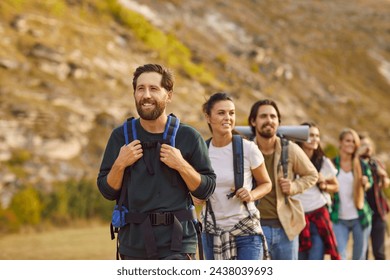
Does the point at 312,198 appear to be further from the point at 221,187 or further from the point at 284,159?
the point at 221,187

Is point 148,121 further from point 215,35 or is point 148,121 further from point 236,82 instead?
point 215,35

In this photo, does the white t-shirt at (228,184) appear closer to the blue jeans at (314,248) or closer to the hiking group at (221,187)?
the hiking group at (221,187)

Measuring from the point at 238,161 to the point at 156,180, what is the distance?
1572mm

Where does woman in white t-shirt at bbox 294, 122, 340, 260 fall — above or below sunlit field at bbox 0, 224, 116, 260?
below

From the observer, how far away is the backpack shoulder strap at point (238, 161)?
513 centimetres

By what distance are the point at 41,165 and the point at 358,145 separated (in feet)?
58.0

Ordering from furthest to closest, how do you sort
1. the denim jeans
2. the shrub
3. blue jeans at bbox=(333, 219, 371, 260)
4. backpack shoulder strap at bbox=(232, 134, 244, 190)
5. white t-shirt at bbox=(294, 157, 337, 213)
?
the shrub < the denim jeans < blue jeans at bbox=(333, 219, 371, 260) < white t-shirt at bbox=(294, 157, 337, 213) < backpack shoulder strap at bbox=(232, 134, 244, 190)

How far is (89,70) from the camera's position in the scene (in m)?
34.1

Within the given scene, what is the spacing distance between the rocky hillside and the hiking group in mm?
15014

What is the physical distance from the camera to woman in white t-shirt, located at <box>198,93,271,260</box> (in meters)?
5.18

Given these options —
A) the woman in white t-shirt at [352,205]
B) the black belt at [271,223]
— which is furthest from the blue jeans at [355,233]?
the black belt at [271,223]

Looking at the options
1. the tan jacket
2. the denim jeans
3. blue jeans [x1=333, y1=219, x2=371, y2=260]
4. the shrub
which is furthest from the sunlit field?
the tan jacket

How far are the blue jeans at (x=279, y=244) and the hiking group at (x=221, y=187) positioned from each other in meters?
0.01

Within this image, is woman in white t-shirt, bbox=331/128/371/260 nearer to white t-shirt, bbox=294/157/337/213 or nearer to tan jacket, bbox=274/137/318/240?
white t-shirt, bbox=294/157/337/213
